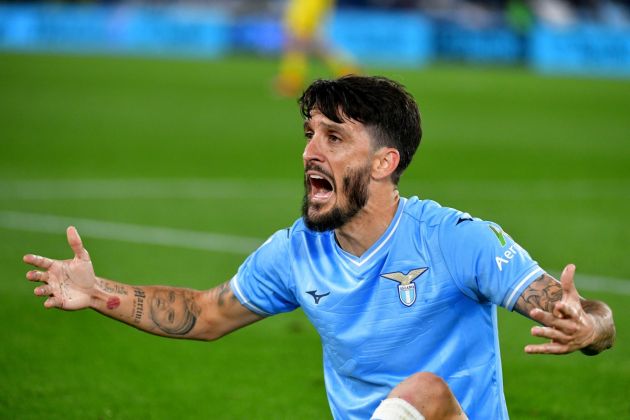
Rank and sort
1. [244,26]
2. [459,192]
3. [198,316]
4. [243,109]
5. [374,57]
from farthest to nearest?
[244,26]
[374,57]
[243,109]
[459,192]
[198,316]

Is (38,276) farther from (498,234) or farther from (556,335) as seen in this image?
(556,335)

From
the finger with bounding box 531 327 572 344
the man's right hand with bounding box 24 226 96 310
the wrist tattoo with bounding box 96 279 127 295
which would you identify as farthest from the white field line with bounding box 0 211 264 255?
the finger with bounding box 531 327 572 344

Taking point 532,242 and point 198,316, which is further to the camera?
point 532,242

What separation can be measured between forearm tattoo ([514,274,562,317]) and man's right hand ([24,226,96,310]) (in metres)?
1.92

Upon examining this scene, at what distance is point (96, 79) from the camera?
29.0 m

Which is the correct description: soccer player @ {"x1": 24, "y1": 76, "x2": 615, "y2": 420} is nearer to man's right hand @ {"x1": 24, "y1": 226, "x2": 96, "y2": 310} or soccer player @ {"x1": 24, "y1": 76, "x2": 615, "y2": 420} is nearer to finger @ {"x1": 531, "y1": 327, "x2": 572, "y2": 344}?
man's right hand @ {"x1": 24, "y1": 226, "x2": 96, "y2": 310}

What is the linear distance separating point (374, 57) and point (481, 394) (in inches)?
1284

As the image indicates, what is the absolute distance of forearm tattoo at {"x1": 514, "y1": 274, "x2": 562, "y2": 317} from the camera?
4.48 m

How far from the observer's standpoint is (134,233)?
12227 mm

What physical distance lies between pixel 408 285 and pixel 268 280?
30.3 inches

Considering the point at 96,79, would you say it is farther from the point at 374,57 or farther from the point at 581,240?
the point at 581,240

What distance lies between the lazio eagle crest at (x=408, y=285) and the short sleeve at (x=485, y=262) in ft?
0.49

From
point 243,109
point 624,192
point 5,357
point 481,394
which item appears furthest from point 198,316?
point 243,109

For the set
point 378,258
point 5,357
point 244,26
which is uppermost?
point 244,26
